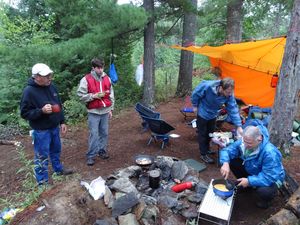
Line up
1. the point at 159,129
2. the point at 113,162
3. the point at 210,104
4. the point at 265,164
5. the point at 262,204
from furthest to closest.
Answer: the point at 159,129
the point at 113,162
the point at 210,104
the point at 262,204
the point at 265,164

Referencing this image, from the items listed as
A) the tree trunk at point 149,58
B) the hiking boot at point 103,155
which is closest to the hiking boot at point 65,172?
the hiking boot at point 103,155

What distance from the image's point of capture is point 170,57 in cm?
1786

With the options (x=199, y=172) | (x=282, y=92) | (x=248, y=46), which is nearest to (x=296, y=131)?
(x=282, y=92)

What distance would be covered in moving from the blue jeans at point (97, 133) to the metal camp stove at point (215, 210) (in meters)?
1.99

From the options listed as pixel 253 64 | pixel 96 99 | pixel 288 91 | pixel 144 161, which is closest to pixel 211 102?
pixel 288 91

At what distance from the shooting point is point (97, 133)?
4.21m

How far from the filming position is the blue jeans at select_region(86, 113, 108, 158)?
4168mm

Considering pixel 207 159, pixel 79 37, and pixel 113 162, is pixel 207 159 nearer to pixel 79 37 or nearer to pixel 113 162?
pixel 113 162

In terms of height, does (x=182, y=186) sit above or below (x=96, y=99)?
below

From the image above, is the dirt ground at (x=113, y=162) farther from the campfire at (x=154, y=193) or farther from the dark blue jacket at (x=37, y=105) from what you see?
the dark blue jacket at (x=37, y=105)

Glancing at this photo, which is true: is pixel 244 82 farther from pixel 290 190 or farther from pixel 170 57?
pixel 170 57

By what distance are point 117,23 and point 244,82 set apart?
3721 mm

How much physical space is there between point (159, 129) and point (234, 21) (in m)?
5.78

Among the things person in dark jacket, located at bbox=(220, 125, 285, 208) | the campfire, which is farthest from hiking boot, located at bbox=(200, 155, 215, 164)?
person in dark jacket, located at bbox=(220, 125, 285, 208)
